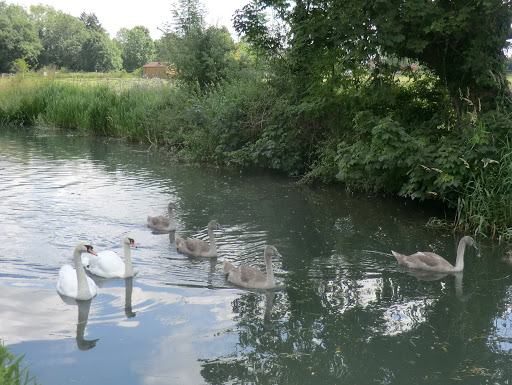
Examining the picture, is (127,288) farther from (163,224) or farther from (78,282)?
(163,224)

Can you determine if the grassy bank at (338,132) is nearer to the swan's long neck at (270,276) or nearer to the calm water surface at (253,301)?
the calm water surface at (253,301)

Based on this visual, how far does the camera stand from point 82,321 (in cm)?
730

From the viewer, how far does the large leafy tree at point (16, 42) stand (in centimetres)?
6675

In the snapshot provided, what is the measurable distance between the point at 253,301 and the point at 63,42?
77027mm

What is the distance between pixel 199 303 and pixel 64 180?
922 cm

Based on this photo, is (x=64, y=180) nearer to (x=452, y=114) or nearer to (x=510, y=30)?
(x=452, y=114)

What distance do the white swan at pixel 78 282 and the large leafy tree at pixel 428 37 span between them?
681 centimetres

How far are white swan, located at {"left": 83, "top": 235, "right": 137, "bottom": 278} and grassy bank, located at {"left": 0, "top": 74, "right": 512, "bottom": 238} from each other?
5.37m

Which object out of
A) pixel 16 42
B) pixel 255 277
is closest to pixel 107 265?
pixel 255 277

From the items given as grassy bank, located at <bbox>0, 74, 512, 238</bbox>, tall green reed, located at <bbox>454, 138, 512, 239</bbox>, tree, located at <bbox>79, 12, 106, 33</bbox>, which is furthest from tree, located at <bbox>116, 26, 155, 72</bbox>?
tall green reed, located at <bbox>454, 138, 512, 239</bbox>

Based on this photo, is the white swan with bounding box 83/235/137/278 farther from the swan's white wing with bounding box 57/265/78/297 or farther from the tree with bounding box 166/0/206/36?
the tree with bounding box 166/0/206/36

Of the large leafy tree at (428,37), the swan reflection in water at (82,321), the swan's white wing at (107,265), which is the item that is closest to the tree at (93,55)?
the large leafy tree at (428,37)

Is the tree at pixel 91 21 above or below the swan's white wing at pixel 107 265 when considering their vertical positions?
above

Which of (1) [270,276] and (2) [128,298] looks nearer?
(2) [128,298]
